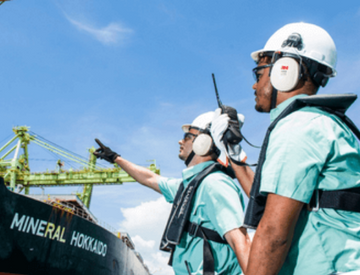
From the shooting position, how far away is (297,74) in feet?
5.14

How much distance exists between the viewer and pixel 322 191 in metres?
1.29

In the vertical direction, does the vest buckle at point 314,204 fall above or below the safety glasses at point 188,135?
below

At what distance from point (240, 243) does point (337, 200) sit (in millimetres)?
965

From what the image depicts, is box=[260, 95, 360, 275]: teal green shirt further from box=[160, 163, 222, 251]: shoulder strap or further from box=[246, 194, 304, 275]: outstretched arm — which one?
box=[160, 163, 222, 251]: shoulder strap

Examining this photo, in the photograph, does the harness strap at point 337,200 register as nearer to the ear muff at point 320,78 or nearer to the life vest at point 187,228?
the ear muff at point 320,78

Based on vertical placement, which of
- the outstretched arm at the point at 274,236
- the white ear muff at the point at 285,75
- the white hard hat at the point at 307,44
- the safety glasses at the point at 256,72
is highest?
the white hard hat at the point at 307,44

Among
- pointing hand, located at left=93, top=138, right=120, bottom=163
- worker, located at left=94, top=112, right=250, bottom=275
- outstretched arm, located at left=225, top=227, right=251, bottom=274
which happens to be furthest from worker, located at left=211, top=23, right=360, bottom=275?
pointing hand, located at left=93, top=138, right=120, bottom=163

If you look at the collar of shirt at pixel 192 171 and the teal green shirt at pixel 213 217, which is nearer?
the teal green shirt at pixel 213 217

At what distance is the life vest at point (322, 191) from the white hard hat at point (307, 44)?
359 millimetres

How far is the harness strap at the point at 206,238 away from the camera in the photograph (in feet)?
8.82

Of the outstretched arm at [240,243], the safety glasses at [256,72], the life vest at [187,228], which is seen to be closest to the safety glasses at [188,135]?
the life vest at [187,228]

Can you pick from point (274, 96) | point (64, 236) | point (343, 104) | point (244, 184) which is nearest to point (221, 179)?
point (244, 184)

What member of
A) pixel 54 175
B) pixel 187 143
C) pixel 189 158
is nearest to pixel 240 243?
pixel 189 158

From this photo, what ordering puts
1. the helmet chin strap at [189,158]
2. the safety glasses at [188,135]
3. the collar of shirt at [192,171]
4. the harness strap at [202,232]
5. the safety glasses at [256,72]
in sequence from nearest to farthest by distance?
the safety glasses at [256,72] → the harness strap at [202,232] → the collar of shirt at [192,171] → the helmet chin strap at [189,158] → the safety glasses at [188,135]
